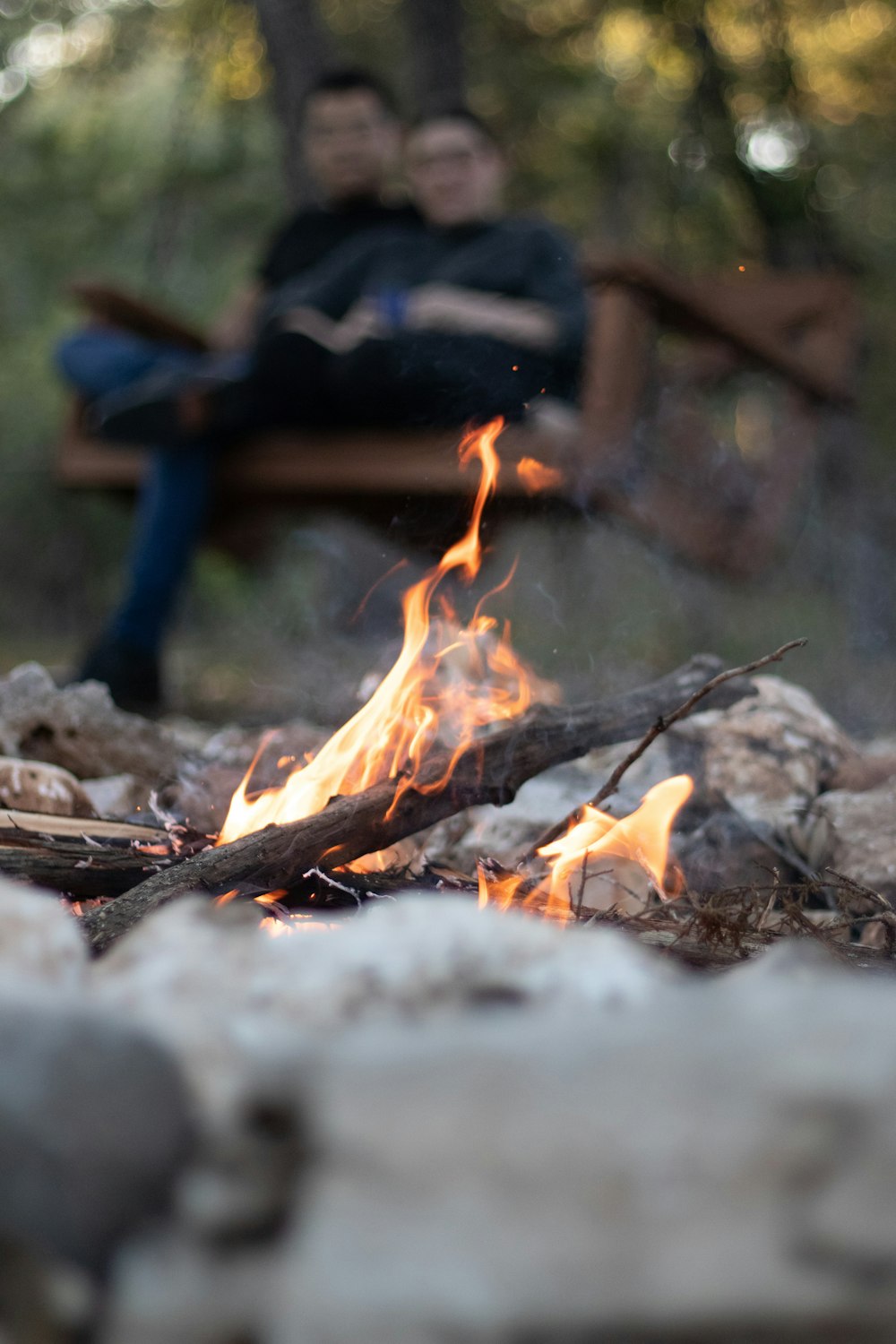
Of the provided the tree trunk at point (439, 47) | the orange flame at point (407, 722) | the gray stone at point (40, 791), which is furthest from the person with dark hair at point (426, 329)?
the tree trunk at point (439, 47)

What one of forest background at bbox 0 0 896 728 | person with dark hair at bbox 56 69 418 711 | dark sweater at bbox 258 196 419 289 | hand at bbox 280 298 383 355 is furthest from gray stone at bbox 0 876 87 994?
dark sweater at bbox 258 196 419 289

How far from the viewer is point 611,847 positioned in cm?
166

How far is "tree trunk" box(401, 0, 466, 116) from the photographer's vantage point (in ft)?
18.2

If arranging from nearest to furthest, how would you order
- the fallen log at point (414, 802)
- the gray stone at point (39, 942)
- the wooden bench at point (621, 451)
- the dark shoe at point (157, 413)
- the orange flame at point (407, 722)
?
the gray stone at point (39, 942) < the fallen log at point (414, 802) < the orange flame at point (407, 722) < the wooden bench at point (621, 451) < the dark shoe at point (157, 413)

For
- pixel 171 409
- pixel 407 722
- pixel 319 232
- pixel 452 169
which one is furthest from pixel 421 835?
pixel 319 232

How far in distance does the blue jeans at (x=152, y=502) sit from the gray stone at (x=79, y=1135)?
2947 millimetres

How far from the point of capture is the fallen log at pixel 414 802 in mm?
1338

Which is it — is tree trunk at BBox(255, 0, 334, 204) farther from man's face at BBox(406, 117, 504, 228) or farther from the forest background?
man's face at BBox(406, 117, 504, 228)

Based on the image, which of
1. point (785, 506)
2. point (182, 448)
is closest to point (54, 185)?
point (182, 448)

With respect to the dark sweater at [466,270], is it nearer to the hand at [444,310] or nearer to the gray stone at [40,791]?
the hand at [444,310]

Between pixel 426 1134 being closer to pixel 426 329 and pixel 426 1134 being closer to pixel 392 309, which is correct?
pixel 426 329

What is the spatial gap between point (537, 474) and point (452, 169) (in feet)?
3.82

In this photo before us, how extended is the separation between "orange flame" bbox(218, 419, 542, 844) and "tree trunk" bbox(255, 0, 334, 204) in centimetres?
394

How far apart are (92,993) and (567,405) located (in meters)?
2.91
